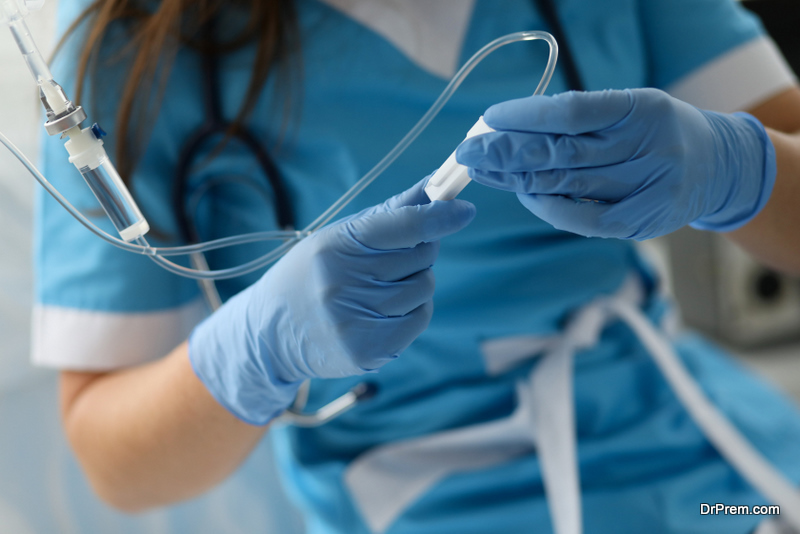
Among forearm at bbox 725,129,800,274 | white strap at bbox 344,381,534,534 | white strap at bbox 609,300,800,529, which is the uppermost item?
forearm at bbox 725,129,800,274

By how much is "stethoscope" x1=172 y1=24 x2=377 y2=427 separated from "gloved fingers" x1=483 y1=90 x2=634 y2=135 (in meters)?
0.27

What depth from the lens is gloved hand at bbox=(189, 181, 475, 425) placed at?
395mm

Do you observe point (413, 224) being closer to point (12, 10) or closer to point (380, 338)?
point (380, 338)

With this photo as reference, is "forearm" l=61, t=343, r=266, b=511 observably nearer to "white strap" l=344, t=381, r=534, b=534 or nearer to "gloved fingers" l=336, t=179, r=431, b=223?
"white strap" l=344, t=381, r=534, b=534

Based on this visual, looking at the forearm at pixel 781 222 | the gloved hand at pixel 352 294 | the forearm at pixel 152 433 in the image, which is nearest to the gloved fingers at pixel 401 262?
the gloved hand at pixel 352 294

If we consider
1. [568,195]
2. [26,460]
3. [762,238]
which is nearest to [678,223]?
[568,195]

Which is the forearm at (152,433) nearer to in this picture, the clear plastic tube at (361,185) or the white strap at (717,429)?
the clear plastic tube at (361,185)

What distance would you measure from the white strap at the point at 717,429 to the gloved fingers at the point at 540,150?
330mm

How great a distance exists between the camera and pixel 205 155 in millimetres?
596

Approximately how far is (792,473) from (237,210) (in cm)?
61

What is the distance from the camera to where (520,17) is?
0.62 meters

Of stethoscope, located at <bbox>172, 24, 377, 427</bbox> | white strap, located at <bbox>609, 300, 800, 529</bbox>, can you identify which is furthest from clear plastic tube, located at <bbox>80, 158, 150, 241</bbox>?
white strap, located at <bbox>609, 300, 800, 529</bbox>

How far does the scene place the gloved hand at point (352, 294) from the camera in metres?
0.39

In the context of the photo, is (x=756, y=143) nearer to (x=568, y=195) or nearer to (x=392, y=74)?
(x=568, y=195)
